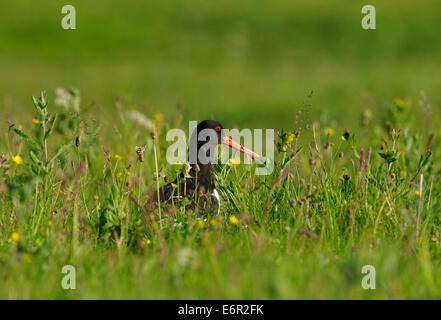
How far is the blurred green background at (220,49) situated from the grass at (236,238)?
10.3 metres

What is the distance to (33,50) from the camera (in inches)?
913

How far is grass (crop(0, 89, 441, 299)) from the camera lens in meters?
3.45

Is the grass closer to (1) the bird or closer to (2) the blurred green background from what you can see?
(1) the bird

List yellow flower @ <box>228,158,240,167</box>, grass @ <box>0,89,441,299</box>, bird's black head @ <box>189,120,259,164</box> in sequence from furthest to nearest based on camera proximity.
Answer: bird's black head @ <box>189,120,259,164</box> < yellow flower @ <box>228,158,240,167</box> < grass @ <box>0,89,441,299</box>

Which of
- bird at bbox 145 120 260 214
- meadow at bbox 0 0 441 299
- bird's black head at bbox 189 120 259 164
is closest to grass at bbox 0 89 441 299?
meadow at bbox 0 0 441 299

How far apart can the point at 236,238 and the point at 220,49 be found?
20.1 meters

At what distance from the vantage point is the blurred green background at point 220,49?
16984mm

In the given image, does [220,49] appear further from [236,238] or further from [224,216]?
[236,238]

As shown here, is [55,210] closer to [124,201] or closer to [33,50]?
[124,201]

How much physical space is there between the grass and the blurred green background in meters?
10.3

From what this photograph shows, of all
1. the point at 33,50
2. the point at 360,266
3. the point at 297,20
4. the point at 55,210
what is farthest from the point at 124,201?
the point at 297,20

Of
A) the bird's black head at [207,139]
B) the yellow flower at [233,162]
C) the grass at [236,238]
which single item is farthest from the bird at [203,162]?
the grass at [236,238]
